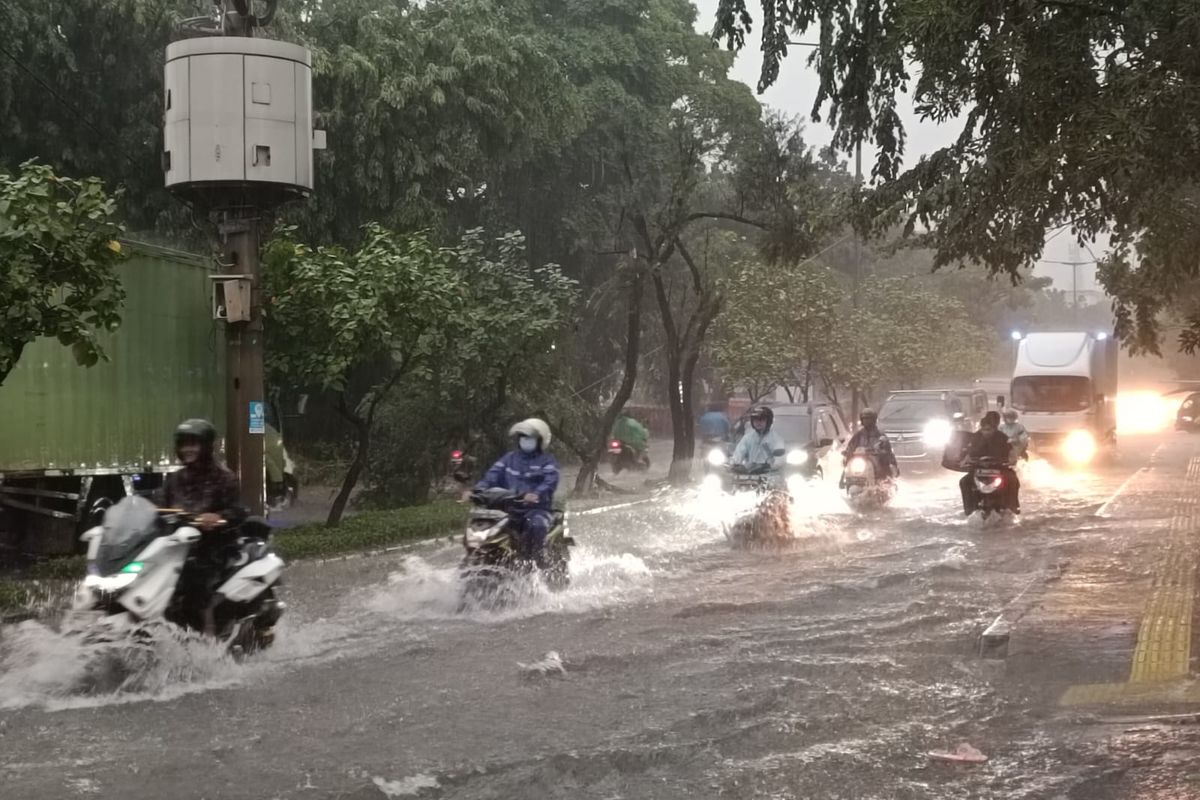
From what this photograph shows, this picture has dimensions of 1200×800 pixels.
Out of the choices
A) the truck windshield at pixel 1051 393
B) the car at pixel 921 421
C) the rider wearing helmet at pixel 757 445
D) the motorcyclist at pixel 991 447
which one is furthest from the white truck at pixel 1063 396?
the rider wearing helmet at pixel 757 445

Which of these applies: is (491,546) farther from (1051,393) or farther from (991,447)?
(1051,393)

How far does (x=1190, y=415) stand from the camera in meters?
52.7

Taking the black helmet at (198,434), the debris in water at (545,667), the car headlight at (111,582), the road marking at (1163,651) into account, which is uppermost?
the black helmet at (198,434)

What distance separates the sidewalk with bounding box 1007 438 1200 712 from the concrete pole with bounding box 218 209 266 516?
7867mm

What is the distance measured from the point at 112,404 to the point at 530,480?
6928 mm

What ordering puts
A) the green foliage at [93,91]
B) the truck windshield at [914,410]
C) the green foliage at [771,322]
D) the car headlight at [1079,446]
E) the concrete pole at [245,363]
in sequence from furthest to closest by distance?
the green foliage at [771,322] → the car headlight at [1079,446] → the truck windshield at [914,410] → the green foliage at [93,91] → the concrete pole at [245,363]

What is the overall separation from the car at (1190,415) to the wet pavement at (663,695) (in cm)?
4277

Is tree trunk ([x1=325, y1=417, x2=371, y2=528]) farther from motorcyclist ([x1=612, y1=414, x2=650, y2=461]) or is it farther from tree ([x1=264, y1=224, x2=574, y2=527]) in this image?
motorcyclist ([x1=612, y1=414, x2=650, y2=461])

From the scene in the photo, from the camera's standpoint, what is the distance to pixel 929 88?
33.7ft

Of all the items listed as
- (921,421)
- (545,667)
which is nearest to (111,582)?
(545,667)

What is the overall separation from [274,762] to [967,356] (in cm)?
5018

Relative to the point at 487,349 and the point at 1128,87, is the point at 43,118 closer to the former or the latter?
the point at 487,349

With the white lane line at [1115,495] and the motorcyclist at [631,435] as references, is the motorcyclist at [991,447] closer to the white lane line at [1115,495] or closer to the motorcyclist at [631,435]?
the white lane line at [1115,495]

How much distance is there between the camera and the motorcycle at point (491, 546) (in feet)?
34.6
